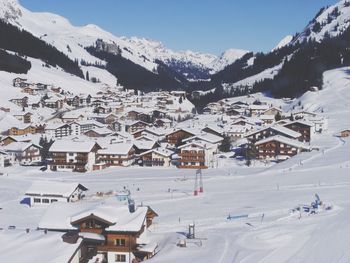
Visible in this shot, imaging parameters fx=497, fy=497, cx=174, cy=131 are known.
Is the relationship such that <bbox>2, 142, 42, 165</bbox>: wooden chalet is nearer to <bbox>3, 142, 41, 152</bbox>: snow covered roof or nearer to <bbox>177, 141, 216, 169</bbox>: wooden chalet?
<bbox>3, 142, 41, 152</bbox>: snow covered roof

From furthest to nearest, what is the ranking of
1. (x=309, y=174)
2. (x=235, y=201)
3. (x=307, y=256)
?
1. (x=309, y=174)
2. (x=235, y=201)
3. (x=307, y=256)

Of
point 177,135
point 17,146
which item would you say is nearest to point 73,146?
point 17,146

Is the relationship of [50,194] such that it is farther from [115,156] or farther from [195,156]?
[195,156]

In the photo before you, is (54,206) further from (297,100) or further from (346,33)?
(346,33)

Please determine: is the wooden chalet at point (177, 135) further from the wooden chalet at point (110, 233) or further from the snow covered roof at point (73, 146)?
the wooden chalet at point (110, 233)

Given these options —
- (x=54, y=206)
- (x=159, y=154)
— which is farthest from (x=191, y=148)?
(x=54, y=206)

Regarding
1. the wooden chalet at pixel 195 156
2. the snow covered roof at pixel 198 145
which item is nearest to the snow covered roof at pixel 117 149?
the snow covered roof at pixel 198 145

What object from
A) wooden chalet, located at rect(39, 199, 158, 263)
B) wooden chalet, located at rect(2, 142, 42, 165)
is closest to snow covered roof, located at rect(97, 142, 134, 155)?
wooden chalet, located at rect(2, 142, 42, 165)
